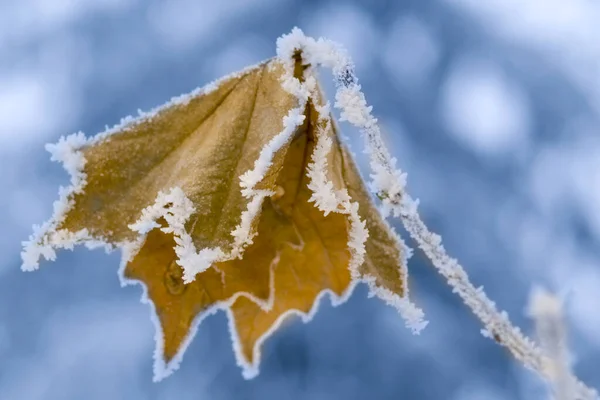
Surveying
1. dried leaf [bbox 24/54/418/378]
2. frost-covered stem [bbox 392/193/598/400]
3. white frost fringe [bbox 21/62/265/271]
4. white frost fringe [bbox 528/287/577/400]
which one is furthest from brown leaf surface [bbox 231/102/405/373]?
white frost fringe [bbox 528/287/577/400]

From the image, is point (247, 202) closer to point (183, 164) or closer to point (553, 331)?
point (183, 164)

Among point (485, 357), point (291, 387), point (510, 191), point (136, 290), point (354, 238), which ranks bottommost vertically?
point (354, 238)

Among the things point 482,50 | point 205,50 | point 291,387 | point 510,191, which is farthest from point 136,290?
point 482,50

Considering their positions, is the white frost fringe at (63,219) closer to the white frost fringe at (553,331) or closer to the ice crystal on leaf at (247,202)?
the ice crystal on leaf at (247,202)

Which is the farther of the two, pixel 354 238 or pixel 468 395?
pixel 468 395

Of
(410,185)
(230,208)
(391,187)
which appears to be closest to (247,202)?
(230,208)

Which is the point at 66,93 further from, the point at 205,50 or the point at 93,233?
the point at 93,233
